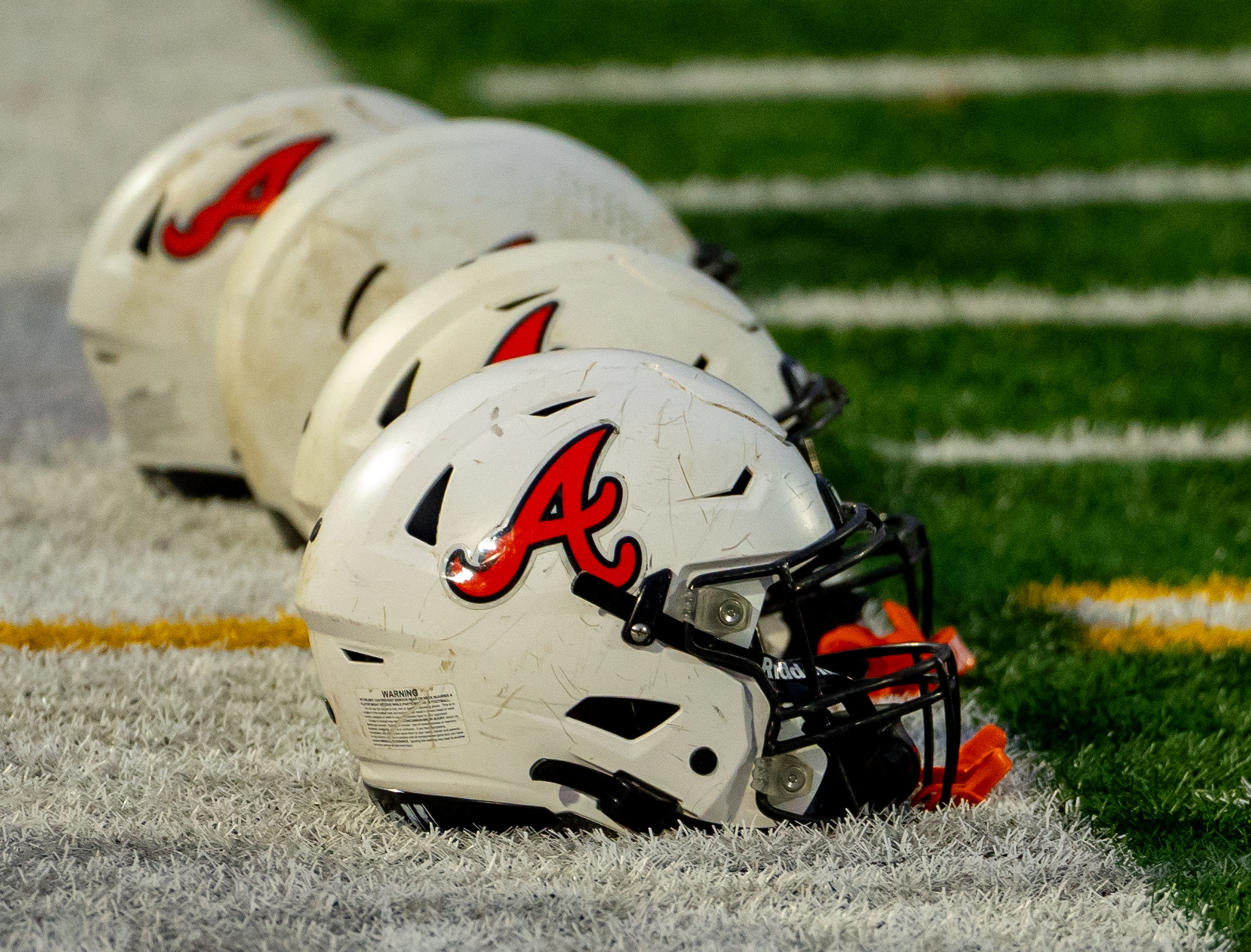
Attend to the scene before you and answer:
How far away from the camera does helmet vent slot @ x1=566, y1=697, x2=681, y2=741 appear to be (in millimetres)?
1979

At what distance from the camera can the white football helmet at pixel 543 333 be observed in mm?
2551

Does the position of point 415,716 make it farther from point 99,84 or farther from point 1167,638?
point 99,84

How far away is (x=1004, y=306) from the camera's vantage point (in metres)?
4.88

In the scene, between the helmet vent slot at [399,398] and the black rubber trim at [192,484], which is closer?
the helmet vent slot at [399,398]

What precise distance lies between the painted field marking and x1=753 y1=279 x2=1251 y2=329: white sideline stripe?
1.78 m

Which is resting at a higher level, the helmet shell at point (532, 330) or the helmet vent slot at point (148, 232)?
the helmet shell at point (532, 330)

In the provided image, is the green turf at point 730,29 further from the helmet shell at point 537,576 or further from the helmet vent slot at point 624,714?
the helmet vent slot at point 624,714

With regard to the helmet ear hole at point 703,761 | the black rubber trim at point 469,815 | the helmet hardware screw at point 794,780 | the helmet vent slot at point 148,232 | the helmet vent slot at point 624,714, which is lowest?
the black rubber trim at point 469,815

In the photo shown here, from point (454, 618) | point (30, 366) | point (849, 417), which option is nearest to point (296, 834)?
point (454, 618)

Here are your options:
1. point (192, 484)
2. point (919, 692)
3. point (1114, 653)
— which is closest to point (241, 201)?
point (192, 484)

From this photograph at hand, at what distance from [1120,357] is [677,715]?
293 cm

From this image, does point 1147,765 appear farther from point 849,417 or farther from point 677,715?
point 849,417

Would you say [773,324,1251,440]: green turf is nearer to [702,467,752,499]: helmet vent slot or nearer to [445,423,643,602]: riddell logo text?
[702,467,752,499]: helmet vent slot

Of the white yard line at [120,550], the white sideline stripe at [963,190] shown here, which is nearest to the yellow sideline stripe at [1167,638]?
the white yard line at [120,550]
